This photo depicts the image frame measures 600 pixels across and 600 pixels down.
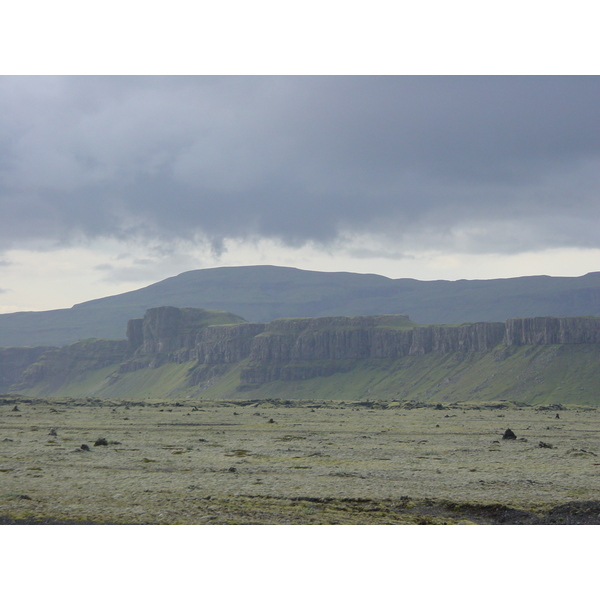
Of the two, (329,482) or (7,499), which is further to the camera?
(329,482)

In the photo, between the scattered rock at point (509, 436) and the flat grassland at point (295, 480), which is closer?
the flat grassland at point (295, 480)

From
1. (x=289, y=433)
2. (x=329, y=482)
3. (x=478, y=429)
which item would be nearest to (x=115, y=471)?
(x=329, y=482)

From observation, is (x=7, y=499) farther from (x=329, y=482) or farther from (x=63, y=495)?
(x=329, y=482)

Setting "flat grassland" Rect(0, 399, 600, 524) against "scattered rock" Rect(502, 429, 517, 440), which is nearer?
"flat grassland" Rect(0, 399, 600, 524)

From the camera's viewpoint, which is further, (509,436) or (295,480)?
(509,436)

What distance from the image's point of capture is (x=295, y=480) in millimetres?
35125

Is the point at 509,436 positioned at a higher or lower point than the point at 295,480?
lower

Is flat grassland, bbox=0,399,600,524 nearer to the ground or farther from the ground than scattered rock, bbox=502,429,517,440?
farther from the ground

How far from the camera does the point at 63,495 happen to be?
99.5ft

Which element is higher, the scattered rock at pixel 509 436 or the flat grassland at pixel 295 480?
the flat grassland at pixel 295 480

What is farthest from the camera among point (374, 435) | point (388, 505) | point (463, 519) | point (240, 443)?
point (374, 435)

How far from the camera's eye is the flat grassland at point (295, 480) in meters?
27.5

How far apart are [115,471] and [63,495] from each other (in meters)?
7.41

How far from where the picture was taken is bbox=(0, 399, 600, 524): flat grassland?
27.5m
